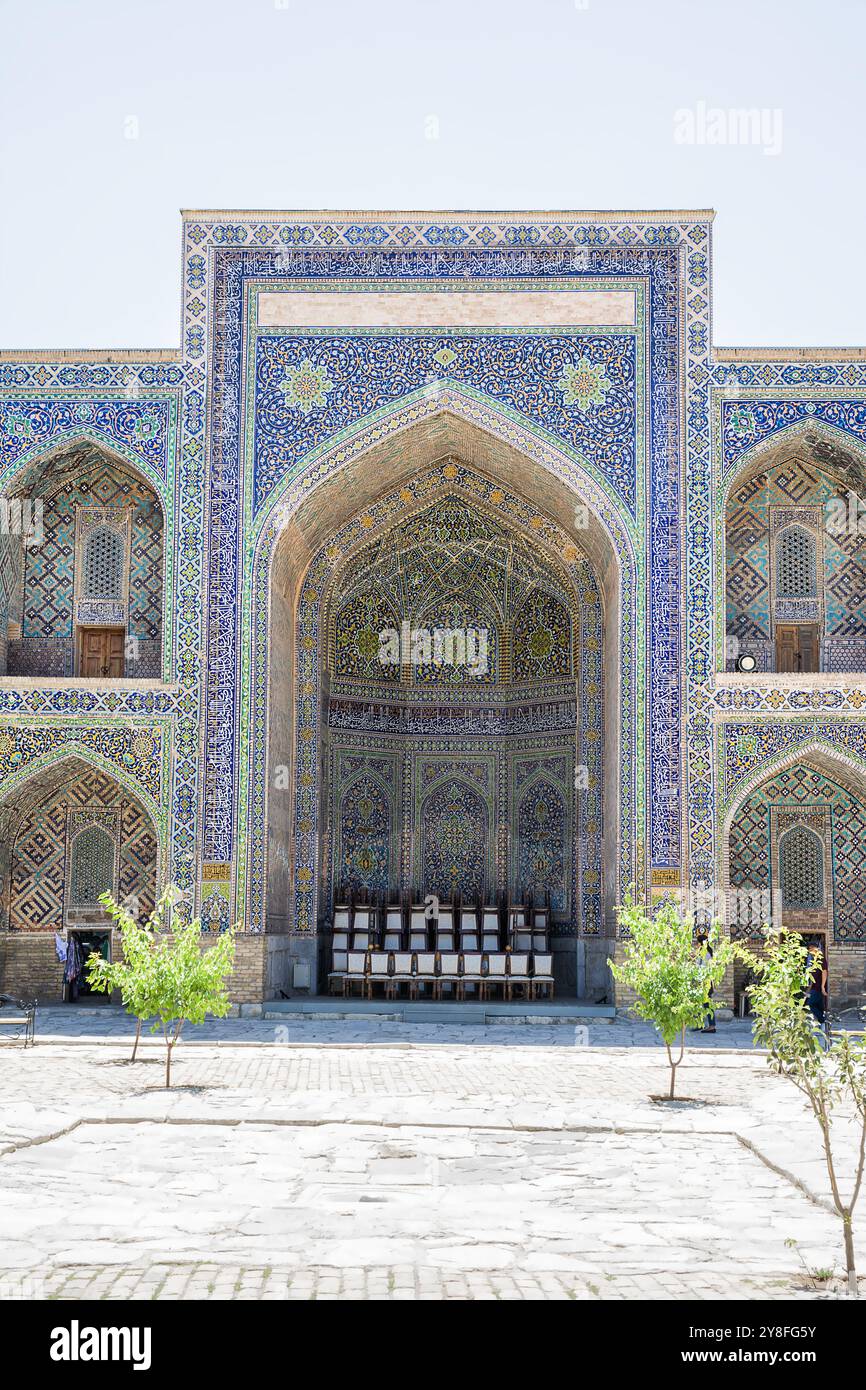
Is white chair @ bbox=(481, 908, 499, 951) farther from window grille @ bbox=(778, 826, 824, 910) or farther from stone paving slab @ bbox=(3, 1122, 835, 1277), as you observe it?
stone paving slab @ bbox=(3, 1122, 835, 1277)

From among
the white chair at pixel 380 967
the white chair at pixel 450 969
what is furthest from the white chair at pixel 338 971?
the white chair at pixel 450 969

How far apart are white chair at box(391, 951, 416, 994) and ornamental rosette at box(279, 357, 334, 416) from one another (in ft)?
21.4

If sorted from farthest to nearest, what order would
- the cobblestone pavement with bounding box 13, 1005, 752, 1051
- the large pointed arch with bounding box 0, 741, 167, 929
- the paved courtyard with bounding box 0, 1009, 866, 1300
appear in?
the large pointed arch with bounding box 0, 741, 167, 929
the cobblestone pavement with bounding box 13, 1005, 752, 1051
the paved courtyard with bounding box 0, 1009, 866, 1300

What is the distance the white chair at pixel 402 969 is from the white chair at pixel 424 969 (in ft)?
0.20

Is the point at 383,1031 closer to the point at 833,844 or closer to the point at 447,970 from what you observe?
the point at 447,970

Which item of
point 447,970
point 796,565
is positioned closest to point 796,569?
point 796,565

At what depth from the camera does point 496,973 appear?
17.2m

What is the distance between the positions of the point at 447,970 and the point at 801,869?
14.2 feet

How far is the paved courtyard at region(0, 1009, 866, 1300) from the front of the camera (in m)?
4.77

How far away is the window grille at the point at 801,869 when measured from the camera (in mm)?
16703

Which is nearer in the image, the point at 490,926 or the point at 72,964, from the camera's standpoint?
the point at 72,964

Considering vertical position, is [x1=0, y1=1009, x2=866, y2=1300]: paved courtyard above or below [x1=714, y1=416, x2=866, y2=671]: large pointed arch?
below

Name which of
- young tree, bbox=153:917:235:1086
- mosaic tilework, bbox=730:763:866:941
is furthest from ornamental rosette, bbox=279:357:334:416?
young tree, bbox=153:917:235:1086

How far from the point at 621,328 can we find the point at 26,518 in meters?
7.25
